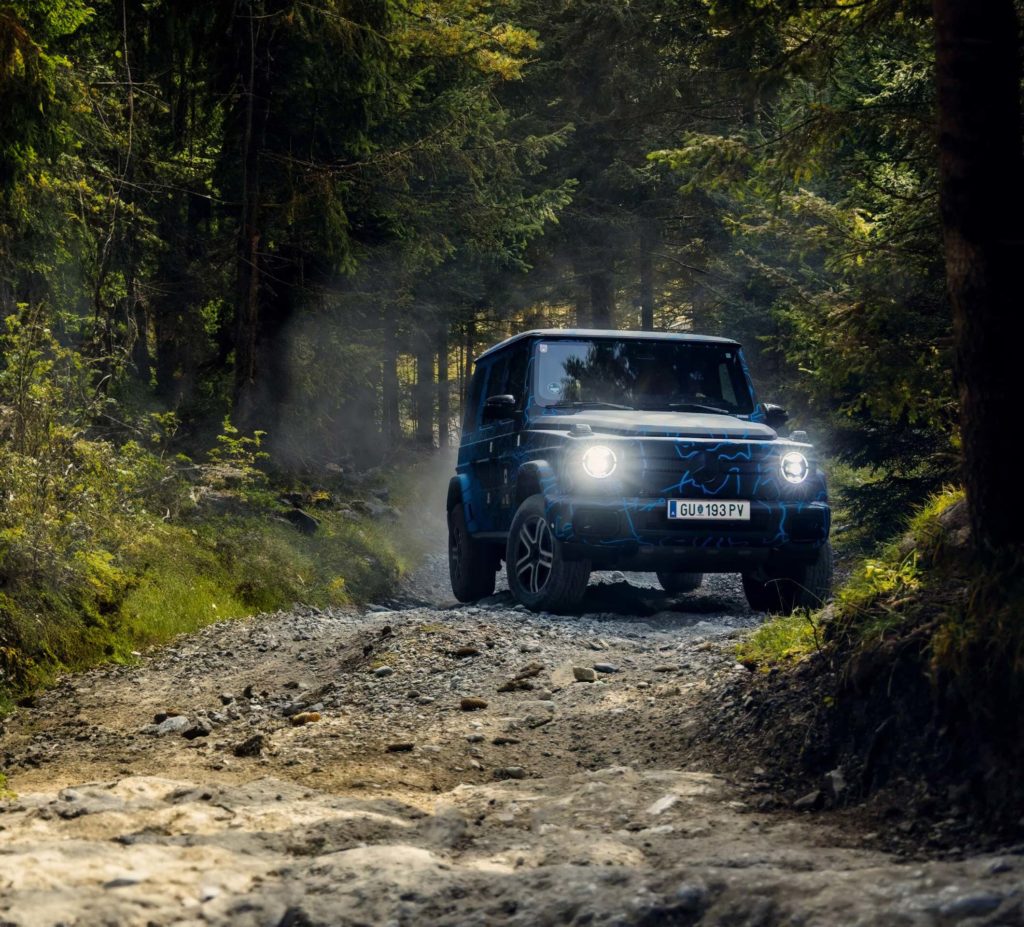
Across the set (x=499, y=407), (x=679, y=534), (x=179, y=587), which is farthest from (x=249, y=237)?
(x=679, y=534)

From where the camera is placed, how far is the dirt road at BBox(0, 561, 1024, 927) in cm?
329

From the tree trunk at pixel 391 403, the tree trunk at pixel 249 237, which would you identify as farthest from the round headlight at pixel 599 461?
the tree trunk at pixel 391 403

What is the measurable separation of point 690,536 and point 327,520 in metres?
7.70

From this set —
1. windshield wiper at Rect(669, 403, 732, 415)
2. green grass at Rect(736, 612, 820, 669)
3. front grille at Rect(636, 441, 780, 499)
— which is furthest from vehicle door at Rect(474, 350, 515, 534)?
green grass at Rect(736, 612, 820, 669)

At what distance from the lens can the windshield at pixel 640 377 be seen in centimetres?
1000

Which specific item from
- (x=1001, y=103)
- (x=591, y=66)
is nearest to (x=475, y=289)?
(x=591, y=66)

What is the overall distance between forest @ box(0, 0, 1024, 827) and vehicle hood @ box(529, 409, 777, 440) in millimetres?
1300

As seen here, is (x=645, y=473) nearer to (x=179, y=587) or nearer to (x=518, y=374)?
(x=518, y=374)

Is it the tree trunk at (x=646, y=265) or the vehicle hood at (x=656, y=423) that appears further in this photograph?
the tree trunk at (x=646, y=265)

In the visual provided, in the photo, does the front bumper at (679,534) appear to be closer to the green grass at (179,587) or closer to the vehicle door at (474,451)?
the vehicle door at (474,451)

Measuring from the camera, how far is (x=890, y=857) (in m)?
3.68

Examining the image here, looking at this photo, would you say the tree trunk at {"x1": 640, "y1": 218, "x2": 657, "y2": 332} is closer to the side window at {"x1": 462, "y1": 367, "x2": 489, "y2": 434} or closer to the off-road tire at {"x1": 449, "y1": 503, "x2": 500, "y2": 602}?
the side window at {"x1": 462, "y1": 367, "x2": 489, "y2": 434}

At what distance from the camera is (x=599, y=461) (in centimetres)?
881

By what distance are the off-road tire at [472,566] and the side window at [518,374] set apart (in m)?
1.60
